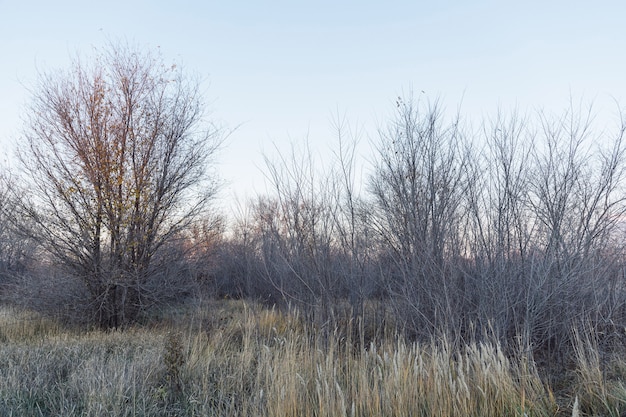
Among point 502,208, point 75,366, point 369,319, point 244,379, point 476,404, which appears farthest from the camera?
point 369,319

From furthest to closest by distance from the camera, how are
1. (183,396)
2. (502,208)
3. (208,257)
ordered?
(208,257), (502,208), (183,396)

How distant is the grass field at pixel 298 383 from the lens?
9.06 ft

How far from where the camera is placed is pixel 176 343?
436cm

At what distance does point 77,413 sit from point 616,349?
6.01m

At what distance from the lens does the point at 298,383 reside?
10.6 feet

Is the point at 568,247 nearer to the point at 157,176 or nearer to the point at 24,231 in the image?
the point at 157,176

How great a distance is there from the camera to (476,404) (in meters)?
2.76

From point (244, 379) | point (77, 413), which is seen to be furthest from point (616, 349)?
point (77, 413)

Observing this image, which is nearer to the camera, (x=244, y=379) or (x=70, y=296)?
(x=244, y=379)

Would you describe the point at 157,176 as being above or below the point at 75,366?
above

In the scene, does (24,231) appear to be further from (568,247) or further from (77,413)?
(568,247)

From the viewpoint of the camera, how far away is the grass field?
2.76m

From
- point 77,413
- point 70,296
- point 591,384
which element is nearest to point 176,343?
point 77,413

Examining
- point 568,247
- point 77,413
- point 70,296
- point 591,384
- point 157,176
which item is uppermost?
point 157,176
